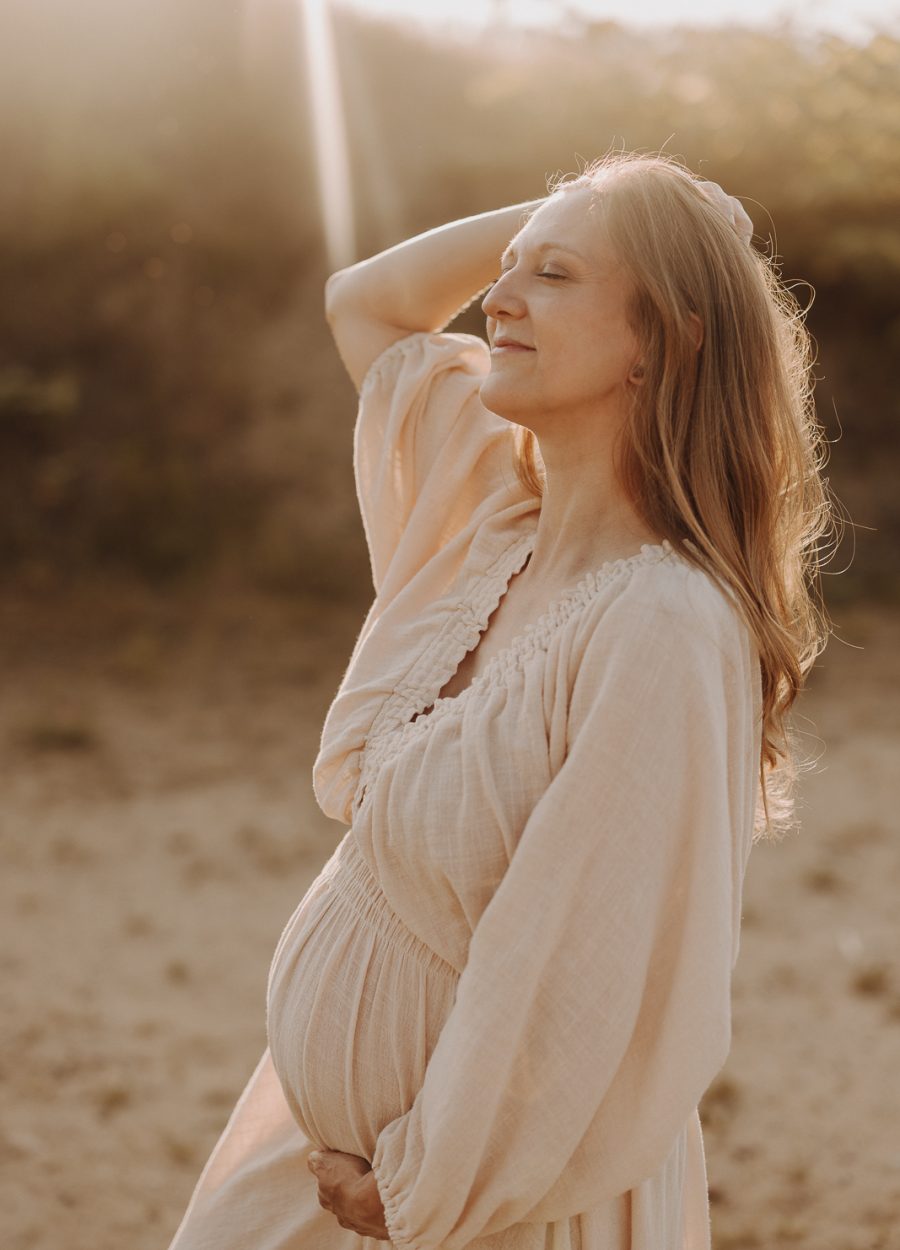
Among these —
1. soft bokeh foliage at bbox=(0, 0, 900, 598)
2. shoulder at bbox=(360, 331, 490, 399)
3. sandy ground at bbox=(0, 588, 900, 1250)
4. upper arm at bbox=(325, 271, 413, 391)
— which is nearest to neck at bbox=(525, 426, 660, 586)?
shoulder at bbox=(360, 331, 490, 399)

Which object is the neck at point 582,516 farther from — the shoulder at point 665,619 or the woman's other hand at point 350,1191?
the woman's other hand at point 350,1191

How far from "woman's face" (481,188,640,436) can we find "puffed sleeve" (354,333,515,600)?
34cm

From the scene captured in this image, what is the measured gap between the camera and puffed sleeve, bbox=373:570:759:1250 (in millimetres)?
1291

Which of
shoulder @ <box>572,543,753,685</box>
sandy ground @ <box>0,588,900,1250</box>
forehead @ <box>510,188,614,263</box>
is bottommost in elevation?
sandy ground @ <box>0,588,900,1250</box>

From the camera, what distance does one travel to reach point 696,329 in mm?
1448

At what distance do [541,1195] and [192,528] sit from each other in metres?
6.82

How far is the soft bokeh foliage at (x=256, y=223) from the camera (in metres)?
8.12

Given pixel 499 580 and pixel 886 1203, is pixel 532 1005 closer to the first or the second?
pixel 499 580

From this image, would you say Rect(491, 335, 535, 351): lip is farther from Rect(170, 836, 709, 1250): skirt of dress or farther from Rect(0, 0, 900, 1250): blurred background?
Rect(0, 0, 900, 1250): blurred background

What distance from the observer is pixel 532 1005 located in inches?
52.1

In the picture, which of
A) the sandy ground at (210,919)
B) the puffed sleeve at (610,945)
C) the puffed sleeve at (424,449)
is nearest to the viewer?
the puffed sleeve at (610,945)

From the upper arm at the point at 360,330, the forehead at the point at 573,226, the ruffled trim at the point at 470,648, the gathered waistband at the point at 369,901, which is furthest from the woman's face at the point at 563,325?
the gathered waistband at the point at 369,901

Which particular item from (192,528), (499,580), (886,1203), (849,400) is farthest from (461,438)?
(849,400)

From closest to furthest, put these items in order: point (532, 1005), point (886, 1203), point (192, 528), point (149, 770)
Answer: point (532, 1005)
point (886, 1203)
point (149, 770)
point (192, 528)
